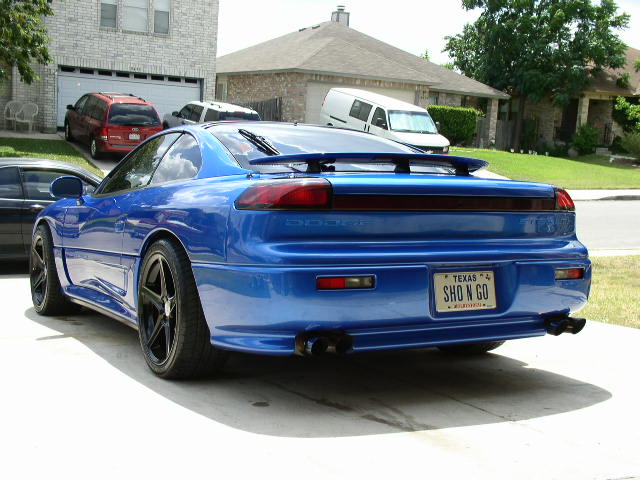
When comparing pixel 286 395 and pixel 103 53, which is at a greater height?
pixel 103 53

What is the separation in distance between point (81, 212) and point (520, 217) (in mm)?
3182

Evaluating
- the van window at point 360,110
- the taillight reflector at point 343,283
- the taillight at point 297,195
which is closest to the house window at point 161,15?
the van window at point 360,110

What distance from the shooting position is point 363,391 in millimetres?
5102

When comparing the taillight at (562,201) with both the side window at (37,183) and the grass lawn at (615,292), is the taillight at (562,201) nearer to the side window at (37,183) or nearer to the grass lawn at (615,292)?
the grass lawn at (615,292)

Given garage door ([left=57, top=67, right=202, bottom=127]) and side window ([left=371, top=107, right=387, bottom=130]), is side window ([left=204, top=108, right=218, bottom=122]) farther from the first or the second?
garage door ([left=57, top=67, right=202, bottom=127])

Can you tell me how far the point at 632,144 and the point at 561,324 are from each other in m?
36.7

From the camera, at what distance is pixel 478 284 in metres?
4.75

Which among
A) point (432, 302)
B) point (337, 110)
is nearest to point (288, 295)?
point (432, 302)

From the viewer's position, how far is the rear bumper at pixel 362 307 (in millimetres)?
4309

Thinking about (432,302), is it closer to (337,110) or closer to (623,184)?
(337,110)

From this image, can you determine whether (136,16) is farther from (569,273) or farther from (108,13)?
(569,273)

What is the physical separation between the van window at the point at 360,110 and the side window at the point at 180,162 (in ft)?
76.2

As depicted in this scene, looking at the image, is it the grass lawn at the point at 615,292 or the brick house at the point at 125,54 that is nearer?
the grass lawn at the point at 615,292

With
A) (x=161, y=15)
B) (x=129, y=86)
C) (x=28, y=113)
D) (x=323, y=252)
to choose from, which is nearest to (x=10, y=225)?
(x=323, y=252)
